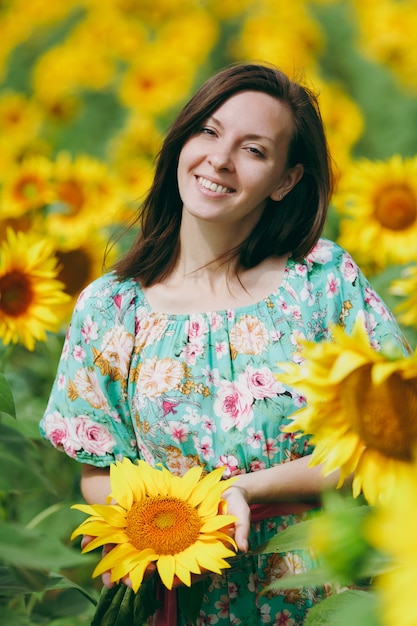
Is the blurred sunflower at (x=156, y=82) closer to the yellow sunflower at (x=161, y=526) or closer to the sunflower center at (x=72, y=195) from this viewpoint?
the sunflower center at (x=72, y=195)

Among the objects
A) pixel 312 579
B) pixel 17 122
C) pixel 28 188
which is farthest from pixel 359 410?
pixel 17 122

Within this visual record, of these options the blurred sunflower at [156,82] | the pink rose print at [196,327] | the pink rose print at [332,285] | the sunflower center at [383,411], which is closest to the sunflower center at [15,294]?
the pink rose print at [196,327]

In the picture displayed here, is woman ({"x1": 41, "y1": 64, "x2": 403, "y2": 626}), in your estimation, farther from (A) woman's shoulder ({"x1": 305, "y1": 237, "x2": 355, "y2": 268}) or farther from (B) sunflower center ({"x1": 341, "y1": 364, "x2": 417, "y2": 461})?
(B) sunflower center ({"x1": 341, "y1": 364, "x2": 417, "y2": 461})

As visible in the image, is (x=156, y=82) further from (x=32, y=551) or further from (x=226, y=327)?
(x=32, y=551)

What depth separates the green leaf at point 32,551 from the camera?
56 cm

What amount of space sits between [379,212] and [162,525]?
108 cm

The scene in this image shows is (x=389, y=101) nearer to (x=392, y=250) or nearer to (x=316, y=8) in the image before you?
(x=316, y=8)

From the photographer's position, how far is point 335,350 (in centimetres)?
61

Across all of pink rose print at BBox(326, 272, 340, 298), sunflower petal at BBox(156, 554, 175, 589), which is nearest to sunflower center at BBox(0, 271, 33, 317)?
pink rose print at BBox(326, 272, 340, 298)

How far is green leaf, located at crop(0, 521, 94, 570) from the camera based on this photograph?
1.83 ft

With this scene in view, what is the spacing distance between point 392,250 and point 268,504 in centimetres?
85

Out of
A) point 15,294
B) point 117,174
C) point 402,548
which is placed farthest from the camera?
point 117,174

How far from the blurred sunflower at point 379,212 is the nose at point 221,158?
0.72 m

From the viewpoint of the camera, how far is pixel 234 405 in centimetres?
98
